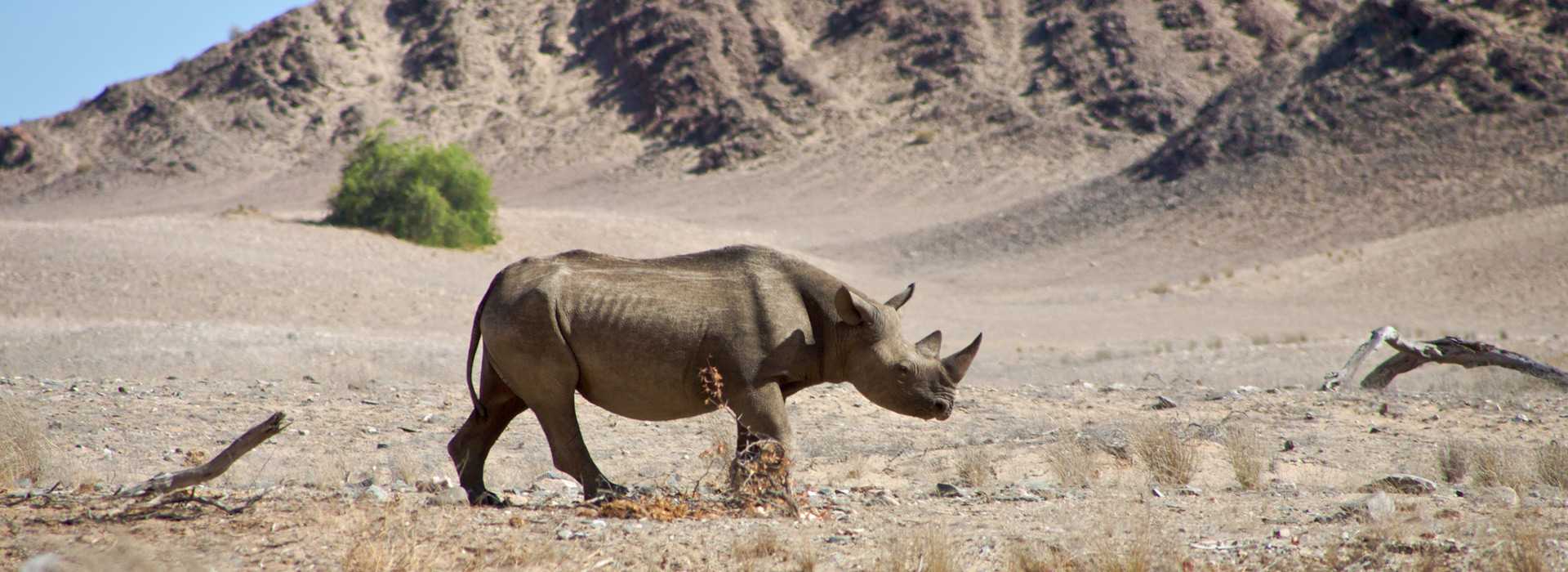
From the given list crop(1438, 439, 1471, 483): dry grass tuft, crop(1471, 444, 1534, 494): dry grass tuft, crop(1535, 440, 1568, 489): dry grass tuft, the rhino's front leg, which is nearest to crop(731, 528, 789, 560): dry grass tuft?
the rhino's front leg

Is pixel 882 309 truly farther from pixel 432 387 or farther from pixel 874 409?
pixel 432 387

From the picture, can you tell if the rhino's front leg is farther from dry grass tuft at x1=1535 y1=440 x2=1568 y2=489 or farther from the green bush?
the green bush

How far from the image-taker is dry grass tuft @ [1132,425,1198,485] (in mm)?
8844

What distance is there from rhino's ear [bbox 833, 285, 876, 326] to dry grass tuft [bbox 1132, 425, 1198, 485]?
2.74 meters

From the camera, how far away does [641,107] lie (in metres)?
67.0

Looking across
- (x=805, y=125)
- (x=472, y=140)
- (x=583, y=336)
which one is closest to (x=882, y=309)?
(x=583, y=336)

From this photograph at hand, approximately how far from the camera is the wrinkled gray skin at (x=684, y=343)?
276 inches

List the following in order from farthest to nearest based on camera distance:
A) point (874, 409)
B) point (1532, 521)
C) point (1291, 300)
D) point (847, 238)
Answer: point (847, 238) → point (1291, 300) → point (874, 409) → point (1532, 521)

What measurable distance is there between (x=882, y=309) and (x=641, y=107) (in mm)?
60734

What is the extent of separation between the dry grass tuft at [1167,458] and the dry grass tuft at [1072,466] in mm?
374

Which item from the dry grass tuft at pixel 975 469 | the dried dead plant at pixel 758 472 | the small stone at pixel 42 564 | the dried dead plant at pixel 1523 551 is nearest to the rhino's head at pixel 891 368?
the dried dead plant at pixel 758 472

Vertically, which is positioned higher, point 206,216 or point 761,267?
point 761,267

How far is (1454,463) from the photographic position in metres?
8.94

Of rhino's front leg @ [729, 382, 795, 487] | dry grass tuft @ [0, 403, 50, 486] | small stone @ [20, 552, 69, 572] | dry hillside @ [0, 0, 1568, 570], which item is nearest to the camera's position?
small stone @ [20, 552, 69, 572]
